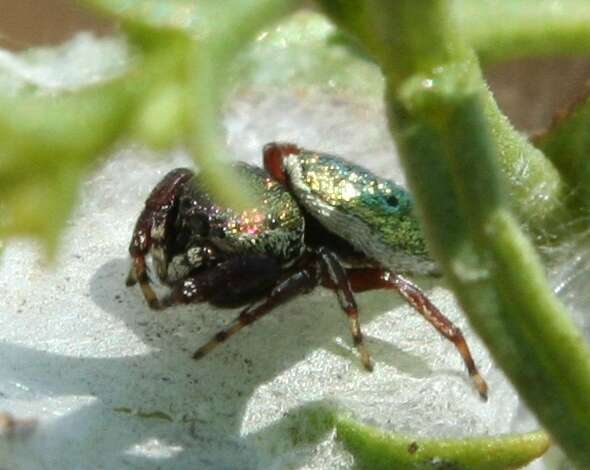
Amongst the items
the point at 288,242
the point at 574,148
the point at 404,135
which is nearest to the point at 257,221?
the point at 288,242

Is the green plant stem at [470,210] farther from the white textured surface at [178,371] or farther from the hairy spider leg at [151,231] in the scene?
the hairy spider leg at [151,231]

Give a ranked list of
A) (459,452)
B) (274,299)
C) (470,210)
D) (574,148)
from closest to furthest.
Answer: (470,210) → (459,452) → (574,148) → (274,299)

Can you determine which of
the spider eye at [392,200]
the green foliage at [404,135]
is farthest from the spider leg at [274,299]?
the green foliage at [404,135]

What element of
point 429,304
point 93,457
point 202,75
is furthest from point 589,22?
point 202,75

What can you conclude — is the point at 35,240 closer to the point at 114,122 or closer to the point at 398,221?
the point at 114,122

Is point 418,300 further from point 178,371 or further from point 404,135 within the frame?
point 404,135

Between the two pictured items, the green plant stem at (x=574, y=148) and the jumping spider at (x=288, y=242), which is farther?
the jumping spider at (x=288, y=242)

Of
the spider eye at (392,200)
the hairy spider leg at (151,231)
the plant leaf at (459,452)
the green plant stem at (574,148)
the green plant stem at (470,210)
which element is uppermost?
the green plant stem at (470,210)
